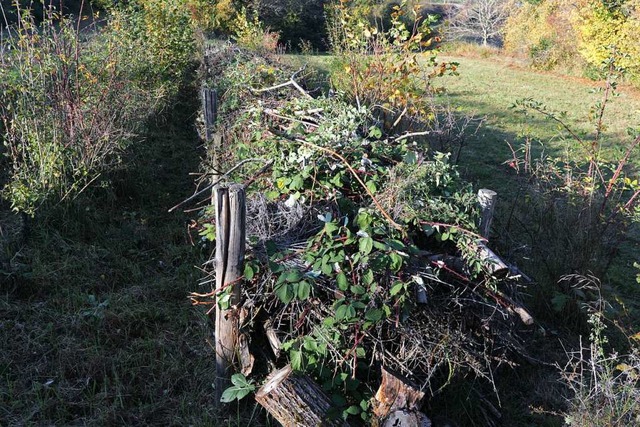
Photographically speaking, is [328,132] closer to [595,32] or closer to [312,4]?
[595,32]

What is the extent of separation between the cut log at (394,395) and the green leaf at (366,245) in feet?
2.02

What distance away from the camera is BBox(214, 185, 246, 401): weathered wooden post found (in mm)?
2764

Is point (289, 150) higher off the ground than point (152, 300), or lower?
higher

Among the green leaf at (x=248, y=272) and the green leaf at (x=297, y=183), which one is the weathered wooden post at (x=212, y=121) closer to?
the green leaf at (x=297, y=183)

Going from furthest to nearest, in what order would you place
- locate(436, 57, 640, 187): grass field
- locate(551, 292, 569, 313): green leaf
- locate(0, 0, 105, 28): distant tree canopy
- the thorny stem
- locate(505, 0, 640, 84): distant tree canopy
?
locate(505, 0, 640, 84): distant tree canopy
locate(436, 57, 640, 187): grass field
locate(0, 0, 105, 28): distant tree canopy
locate(551, 292, 569, 313): green leaf
the thorny stem

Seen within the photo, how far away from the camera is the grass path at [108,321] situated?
122 inches

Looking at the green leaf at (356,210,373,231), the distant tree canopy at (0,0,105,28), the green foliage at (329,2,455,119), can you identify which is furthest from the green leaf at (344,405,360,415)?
the distant tree canopy at (0,0,105,28)

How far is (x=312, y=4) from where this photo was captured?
80.3 feet

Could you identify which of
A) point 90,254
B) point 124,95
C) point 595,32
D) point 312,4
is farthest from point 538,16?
point 90,254

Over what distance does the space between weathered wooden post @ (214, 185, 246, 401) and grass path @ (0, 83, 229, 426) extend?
33cm

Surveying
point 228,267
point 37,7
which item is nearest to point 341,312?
point 228,267

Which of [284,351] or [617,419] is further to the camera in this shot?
[284,351]

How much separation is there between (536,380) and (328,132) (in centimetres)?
224

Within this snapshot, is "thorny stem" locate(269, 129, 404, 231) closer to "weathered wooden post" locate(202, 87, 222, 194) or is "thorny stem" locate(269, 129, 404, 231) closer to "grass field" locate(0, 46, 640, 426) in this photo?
"grass field" locate(0, 46, 640, 426)
